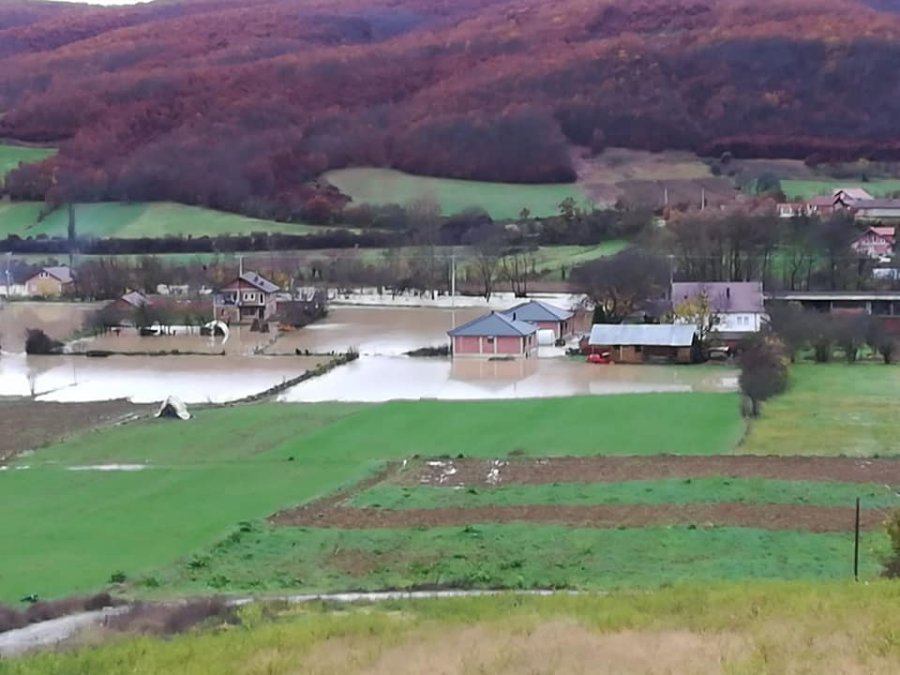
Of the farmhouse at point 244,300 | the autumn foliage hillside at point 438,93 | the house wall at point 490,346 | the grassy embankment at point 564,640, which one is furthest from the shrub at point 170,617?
the autumn foliage hillside at point 438,93

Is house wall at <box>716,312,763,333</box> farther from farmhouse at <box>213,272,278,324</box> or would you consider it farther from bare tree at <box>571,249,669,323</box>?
farmhouse at <box>213,272,278,324</box>

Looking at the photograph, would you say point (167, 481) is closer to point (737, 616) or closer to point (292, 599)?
point (292, 599)

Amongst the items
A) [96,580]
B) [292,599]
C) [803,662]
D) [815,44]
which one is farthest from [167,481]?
[815,44]

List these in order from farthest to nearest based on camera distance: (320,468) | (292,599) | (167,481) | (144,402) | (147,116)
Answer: (147,116), (144,402), (320,468), (167,481), (292,599)

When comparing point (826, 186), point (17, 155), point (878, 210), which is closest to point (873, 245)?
point (878, 210)

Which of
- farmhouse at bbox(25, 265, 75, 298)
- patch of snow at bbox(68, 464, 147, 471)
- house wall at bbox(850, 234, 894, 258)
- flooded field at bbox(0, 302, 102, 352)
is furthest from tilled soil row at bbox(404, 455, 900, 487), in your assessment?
farmhouse at bbox(25, 265, 75, 298)

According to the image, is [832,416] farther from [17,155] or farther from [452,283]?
[17,155]

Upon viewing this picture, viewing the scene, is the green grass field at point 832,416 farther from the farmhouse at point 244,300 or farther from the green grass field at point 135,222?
the green grass field at point 135,222
